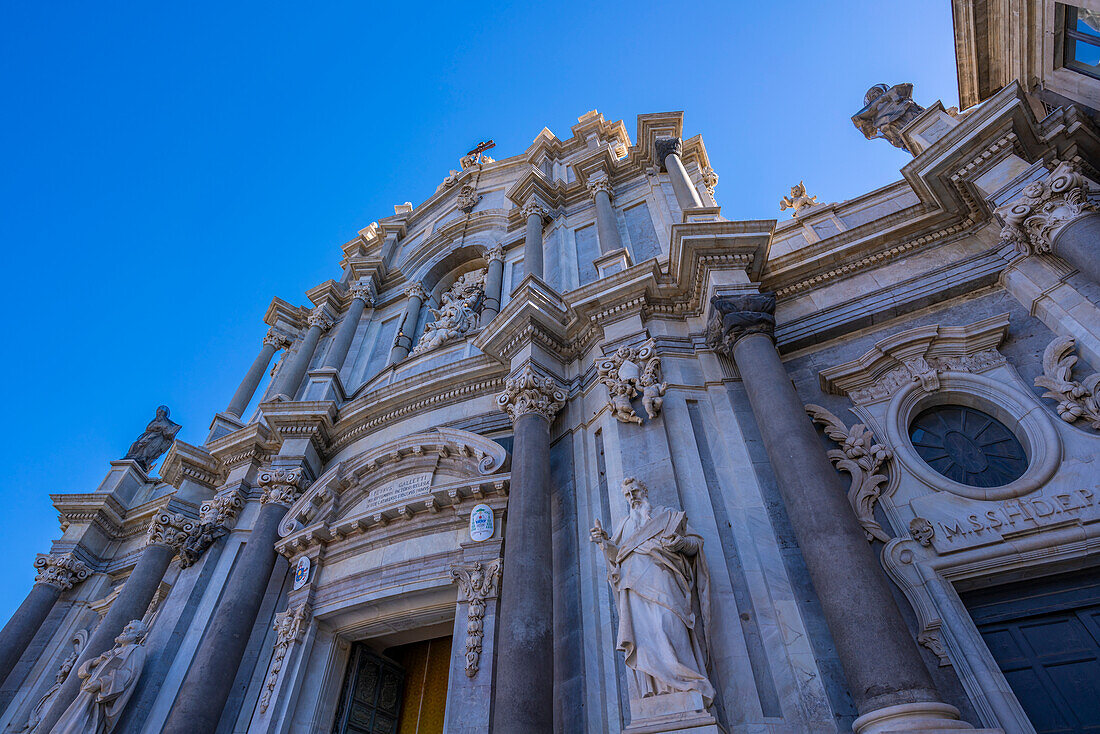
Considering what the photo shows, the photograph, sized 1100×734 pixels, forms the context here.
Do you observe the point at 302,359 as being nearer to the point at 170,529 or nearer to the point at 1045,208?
the point at 170,529

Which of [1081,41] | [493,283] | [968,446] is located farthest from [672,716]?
[493,283]

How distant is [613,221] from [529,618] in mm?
9095

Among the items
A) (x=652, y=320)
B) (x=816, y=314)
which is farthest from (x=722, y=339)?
(x=816, y=314)

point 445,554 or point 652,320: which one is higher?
point 652,320

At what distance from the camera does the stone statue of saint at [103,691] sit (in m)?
8.88

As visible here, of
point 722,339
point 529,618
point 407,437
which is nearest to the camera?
point 529,618

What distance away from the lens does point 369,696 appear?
9477 mm

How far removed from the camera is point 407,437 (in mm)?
10742

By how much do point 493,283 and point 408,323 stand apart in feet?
9.15

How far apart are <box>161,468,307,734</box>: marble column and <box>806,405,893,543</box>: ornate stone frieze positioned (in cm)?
927

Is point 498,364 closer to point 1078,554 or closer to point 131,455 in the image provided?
point 1078,554

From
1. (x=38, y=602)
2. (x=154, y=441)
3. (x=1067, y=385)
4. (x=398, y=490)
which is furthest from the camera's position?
(x=154, y=441)

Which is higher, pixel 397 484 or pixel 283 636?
pixel 397 484

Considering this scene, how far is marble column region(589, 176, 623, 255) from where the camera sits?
40.9 feet
